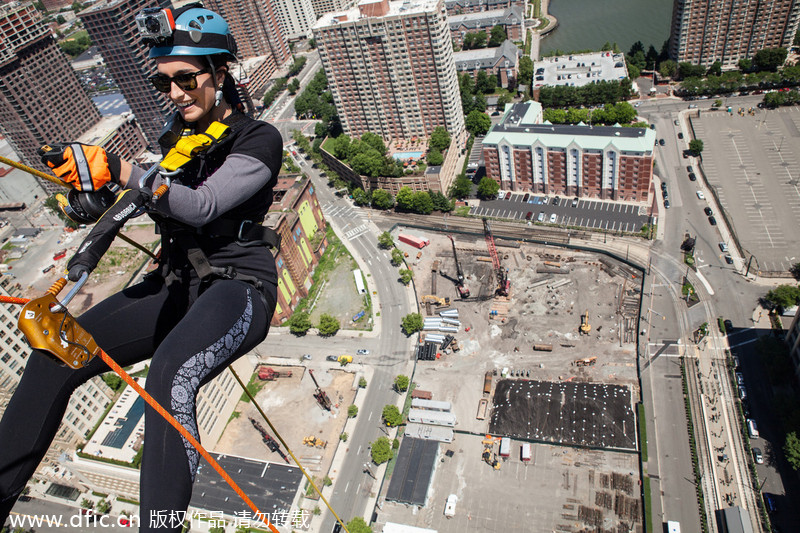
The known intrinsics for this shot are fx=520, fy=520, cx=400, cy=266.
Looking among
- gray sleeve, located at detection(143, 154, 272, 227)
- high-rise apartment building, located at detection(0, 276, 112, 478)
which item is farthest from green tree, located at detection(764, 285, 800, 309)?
high-rise apartment building, located at detection(0, 276, 112, 478)

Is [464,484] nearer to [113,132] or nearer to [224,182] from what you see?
[224,182]

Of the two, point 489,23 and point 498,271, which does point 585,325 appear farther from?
point 489,23

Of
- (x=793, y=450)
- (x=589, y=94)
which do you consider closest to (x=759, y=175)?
(x=589, y=94)

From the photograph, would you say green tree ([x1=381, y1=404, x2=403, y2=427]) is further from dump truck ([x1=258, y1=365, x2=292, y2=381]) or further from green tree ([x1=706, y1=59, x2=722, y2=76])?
green tree ([x1=706, y1=59, x2=722, y2=76])

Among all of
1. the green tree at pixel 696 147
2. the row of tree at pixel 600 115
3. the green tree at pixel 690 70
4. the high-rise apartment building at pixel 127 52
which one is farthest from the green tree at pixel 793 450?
the high-rise apartment building at pixel 127 52

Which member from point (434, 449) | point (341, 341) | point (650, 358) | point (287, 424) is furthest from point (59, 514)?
point (650, 358)

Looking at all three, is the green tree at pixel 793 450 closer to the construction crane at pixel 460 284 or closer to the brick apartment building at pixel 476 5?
the construction crane at pixel 460 284
